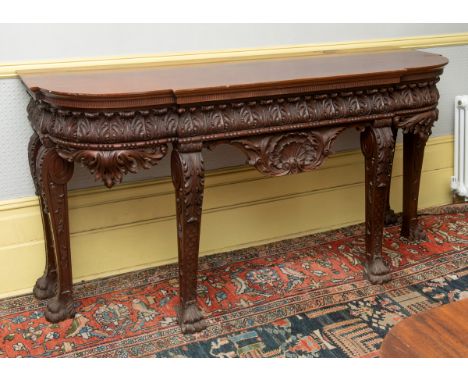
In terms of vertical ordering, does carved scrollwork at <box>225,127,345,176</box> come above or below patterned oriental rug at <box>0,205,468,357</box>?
above

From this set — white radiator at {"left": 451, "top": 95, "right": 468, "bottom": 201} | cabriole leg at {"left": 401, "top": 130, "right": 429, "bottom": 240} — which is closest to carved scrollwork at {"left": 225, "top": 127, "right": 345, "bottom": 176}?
cabriole leg at {"left": 401, "top": 130, "right": 429, "bottom": 240}

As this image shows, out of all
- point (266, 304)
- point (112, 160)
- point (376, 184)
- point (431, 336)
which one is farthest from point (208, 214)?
point (431, 336)

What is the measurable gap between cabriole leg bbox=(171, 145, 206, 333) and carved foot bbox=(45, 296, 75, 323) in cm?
45

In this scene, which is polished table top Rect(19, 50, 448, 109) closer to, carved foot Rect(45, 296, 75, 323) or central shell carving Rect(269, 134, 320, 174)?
central shell carving Rect(269, 134, 320, 174)

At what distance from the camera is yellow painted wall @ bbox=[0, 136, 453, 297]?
294cm

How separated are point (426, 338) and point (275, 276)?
150 cm

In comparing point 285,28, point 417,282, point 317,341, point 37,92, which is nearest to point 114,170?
point 37,92

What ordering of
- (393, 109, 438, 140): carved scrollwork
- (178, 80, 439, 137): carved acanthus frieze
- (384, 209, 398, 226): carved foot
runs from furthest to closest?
1. (384, 209, 398, 226): carved foot
2. (393, 109, 438, 140): carved scrollwork
3. (178, 80, 439, 137): carved acanthus frieze

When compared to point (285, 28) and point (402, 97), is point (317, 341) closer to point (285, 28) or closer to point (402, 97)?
point (402, 97)

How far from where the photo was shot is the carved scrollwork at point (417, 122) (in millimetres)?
2875

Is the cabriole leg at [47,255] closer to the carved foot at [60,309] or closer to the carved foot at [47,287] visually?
the carved foot at [47,287]

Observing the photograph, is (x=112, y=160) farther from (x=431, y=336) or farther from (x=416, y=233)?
(x=416, y=233)

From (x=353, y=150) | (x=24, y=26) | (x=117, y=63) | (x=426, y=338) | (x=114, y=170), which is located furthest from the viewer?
(x=353, y=150)

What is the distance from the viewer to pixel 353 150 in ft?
11.6
